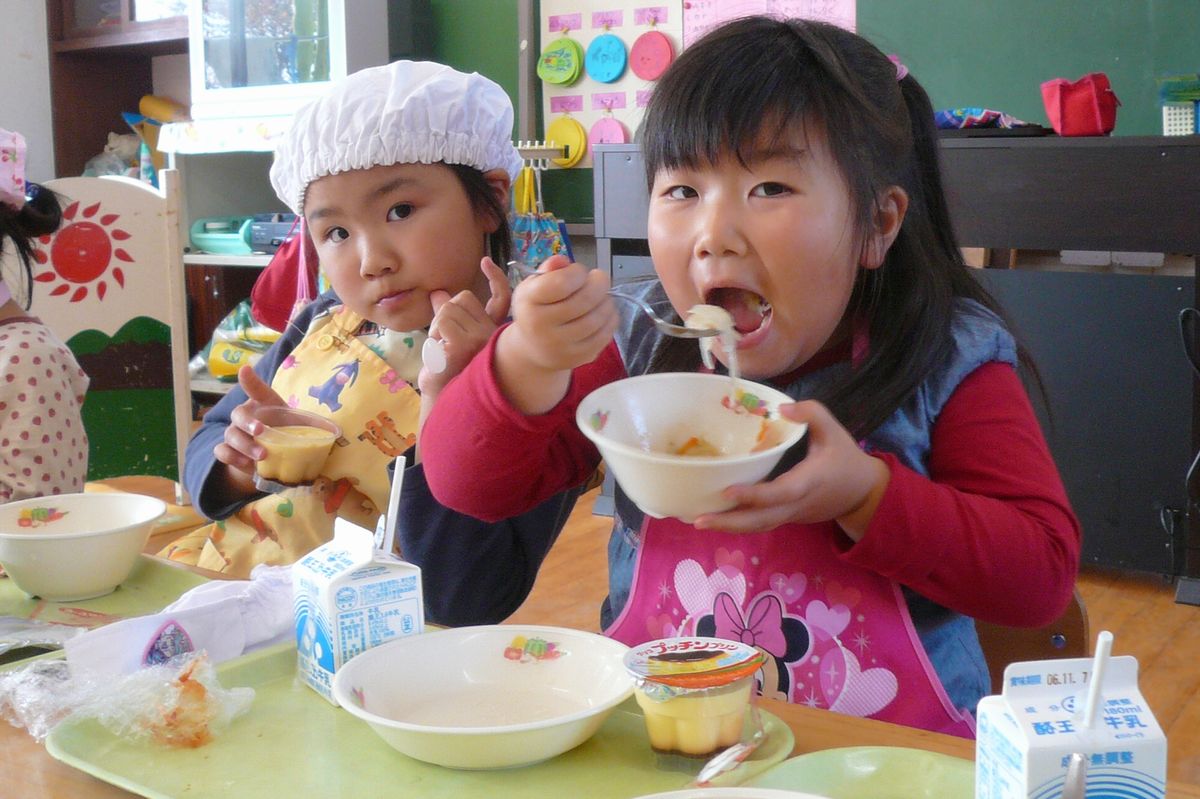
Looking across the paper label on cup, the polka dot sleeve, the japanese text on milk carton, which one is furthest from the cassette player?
the japanese text on milk carton

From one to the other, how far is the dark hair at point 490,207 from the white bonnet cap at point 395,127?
0.04 ft

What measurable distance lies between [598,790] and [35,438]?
1164 millimetres

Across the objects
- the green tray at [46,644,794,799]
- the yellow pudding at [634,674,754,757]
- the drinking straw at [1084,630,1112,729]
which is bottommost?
the green tray at [46,644,794,799]

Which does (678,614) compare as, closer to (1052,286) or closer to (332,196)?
(332,196)

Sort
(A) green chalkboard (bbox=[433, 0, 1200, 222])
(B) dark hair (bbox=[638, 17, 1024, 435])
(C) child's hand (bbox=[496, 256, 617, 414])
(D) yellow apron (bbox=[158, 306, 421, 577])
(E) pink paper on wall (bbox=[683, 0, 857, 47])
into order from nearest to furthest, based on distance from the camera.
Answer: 1. (C) child's hand (bbox=[496, 256, 617, 414])
2. (B) dark hair (bbox=[638, 17, 1024, 435])
3. (D) yellow apron (bbox=[158, 306, 421, 577])
4. (A) green chalkboard (bbox=[433, 0, 1200, 222])
5. (E) pink paper on wall (bbox=[683, 0, 857, 47])

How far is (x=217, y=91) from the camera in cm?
426

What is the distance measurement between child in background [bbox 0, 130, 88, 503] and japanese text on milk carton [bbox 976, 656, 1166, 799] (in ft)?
4.39

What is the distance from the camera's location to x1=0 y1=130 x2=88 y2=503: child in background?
1.55 m

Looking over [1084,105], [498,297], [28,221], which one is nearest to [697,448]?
[498,297]

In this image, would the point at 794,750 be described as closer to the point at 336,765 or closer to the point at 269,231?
the point at 336,765

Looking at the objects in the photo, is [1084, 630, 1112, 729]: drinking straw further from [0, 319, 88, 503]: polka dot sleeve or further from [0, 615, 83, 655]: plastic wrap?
[0, 319, 88, 503]: polka dot sleeve

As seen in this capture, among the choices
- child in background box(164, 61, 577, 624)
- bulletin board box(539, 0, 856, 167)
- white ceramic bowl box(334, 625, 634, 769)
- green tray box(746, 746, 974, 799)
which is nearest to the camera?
green tray box(746, 746, 974, 799)

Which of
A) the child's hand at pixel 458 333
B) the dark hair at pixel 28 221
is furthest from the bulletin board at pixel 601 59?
the child's hand at pixel 458 333

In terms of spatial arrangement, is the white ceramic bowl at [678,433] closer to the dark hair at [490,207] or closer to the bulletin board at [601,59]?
the dark hair at [490,207]
